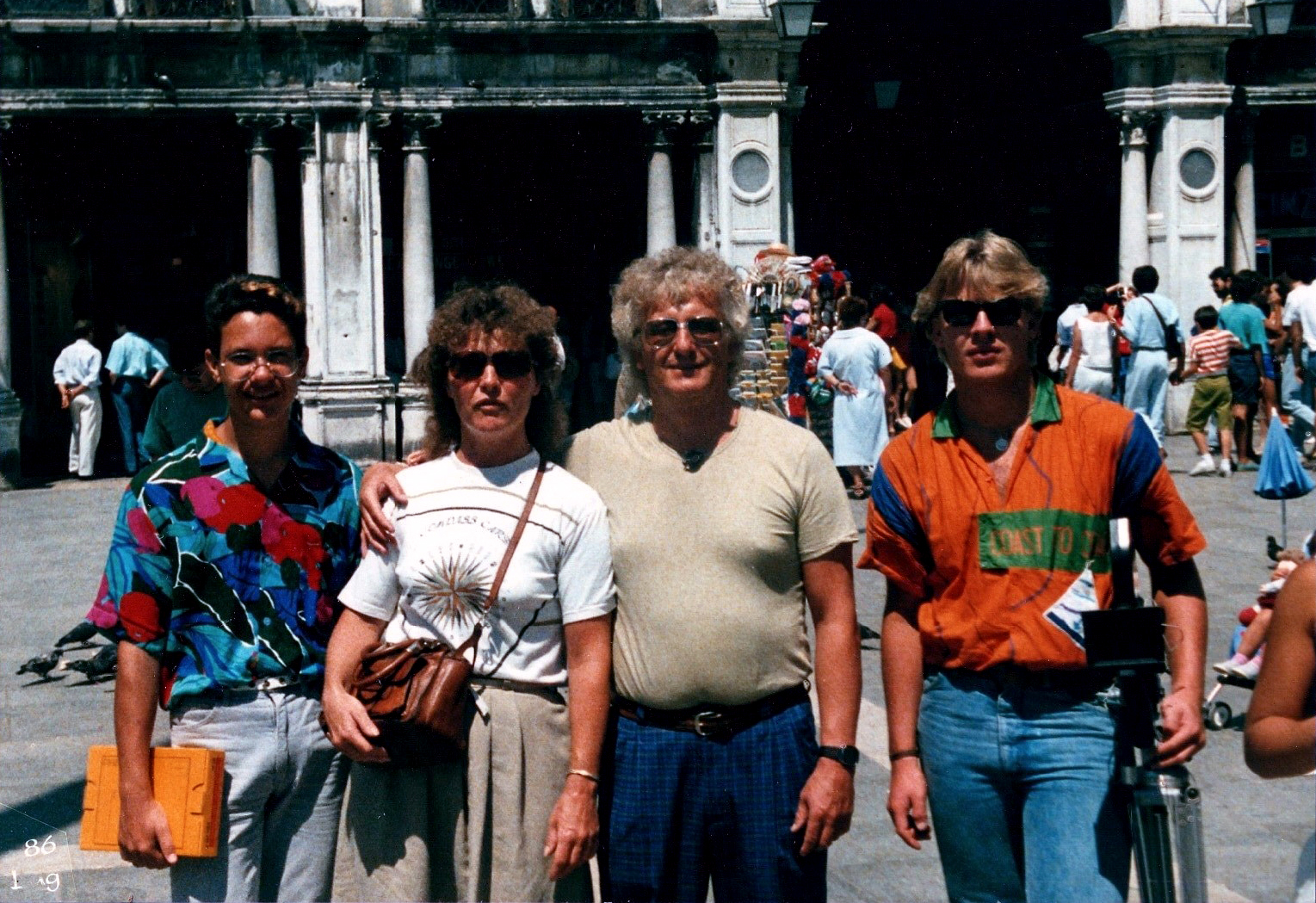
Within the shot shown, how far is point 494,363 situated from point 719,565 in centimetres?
60

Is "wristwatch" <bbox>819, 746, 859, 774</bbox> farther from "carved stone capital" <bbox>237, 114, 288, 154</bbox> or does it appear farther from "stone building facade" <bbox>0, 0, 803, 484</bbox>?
"carved stone capital" <bbox>237, 114, 288, 154</bbox>

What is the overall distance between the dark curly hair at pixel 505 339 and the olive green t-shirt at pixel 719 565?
20 cm

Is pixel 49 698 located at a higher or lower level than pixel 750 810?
lower

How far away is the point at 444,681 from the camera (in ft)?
11.3

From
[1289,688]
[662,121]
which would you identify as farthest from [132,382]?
[1289,688]

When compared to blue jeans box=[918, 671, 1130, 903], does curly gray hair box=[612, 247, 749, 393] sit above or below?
above

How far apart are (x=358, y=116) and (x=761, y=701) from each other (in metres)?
16.8

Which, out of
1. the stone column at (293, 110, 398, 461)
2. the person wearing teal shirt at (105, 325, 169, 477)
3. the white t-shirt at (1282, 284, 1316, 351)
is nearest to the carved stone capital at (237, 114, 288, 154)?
the stone column at (293, 110, 398, 461)

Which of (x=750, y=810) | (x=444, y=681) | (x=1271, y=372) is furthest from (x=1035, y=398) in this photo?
(x=1271, y=372)

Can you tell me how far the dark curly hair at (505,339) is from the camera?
12.1 ft

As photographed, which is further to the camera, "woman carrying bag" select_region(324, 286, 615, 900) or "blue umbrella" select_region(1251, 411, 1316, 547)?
"blue umbrella" select_region(1251, 411, 1316, 547)

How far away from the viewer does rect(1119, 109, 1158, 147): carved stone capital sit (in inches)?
816

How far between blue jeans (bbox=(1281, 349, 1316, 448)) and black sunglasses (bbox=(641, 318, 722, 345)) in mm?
12471

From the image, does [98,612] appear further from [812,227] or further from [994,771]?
[812,227]
